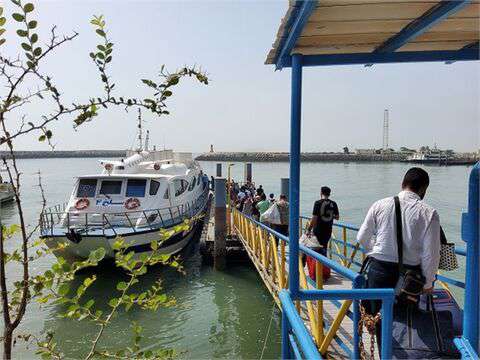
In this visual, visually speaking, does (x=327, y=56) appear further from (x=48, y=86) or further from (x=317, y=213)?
(x=317, y=213)

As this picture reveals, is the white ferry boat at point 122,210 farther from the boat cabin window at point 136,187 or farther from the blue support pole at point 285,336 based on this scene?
the blue support pole at point 285,336

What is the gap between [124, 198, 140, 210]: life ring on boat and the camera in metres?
12.8

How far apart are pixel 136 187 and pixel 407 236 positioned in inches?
446

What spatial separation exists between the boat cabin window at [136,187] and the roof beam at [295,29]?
10.9 metres

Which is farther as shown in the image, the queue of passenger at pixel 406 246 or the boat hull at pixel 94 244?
the boat hull at pixel 94 244

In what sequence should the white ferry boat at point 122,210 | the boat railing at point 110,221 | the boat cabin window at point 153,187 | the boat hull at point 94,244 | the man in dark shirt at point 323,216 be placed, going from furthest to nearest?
→ the boat cabin window at point 153,187 < the boat railing at point 110,221 < the white ferry boat at point 122,210 < the boat hull at point 94,244 < the man in dark shirt at point 323,216

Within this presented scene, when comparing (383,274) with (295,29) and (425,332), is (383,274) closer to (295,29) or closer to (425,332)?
(425,332)

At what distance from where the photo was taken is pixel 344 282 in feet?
21.3

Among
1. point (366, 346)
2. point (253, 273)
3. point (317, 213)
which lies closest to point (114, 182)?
point (253, 273)

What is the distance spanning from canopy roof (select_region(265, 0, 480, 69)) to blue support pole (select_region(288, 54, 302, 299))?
144 millimetres

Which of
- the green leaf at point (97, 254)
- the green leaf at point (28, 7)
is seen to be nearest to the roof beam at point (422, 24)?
the green leaf at point (28, 7)

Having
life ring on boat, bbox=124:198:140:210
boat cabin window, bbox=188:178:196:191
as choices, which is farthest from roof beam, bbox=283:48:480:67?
boat cabin window, bbox=188:178:196:191

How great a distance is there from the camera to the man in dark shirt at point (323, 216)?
657cm

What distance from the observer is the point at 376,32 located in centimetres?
264
